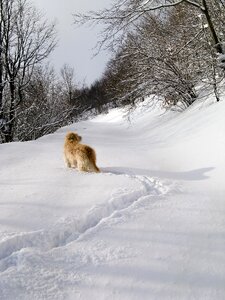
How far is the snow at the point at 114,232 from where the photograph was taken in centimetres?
293

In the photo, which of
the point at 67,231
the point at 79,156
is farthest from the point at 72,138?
the point at 67,231

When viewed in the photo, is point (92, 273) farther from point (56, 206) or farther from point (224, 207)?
point (224, 207)

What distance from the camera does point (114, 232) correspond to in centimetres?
379

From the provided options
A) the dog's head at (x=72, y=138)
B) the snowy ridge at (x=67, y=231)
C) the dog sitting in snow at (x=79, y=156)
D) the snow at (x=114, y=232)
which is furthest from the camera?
the dog's head at (x=72, y=138)

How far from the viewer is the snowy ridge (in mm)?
3382

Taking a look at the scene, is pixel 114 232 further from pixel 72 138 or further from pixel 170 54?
pixel 170 54

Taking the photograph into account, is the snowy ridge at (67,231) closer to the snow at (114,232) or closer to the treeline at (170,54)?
the snow at (114,232)

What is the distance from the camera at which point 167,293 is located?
288 cm

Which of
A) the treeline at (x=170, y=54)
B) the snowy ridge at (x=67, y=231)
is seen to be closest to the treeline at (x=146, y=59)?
the treeline at (x=170, y=54)

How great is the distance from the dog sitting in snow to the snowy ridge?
5.35 ft

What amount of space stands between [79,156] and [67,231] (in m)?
2.96

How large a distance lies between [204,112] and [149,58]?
363cm

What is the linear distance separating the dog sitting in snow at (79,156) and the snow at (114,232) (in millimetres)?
241

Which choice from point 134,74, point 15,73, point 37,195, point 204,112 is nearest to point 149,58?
point 134,74
